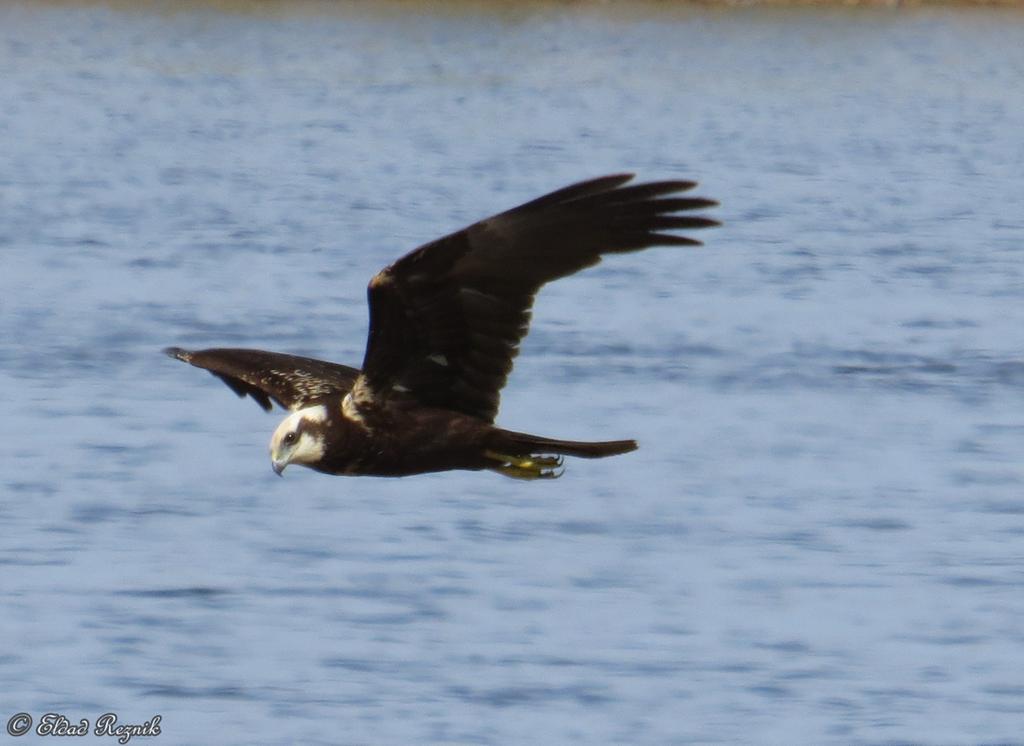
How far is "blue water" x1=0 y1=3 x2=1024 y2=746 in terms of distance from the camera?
7.79 metres

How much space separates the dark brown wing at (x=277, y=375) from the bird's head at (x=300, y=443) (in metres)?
0.24

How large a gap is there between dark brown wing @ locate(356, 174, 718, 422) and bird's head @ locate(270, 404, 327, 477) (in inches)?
7.0

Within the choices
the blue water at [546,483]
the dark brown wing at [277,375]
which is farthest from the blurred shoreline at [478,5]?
the dark brown wing at [277,375]

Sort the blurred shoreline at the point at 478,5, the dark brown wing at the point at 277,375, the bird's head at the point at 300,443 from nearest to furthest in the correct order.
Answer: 1. the bird's head at the point at 300,443
2. the dark brown wing at the point at 277,375
3. the blurred shoreline at the point at 478,5

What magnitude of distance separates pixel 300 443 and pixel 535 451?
734 millimetres

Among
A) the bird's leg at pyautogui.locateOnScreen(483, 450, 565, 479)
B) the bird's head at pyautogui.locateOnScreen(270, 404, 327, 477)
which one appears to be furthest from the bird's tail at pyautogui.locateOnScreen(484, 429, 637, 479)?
the bird's head at pyautogui.locateOnScreen(270, 404, 327, 477)

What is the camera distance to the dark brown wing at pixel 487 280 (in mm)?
6367

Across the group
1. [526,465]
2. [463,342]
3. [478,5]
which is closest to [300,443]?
[463,342]

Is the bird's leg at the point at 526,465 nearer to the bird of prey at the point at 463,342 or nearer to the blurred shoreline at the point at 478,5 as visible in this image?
the bird of prey at the point at 463,342

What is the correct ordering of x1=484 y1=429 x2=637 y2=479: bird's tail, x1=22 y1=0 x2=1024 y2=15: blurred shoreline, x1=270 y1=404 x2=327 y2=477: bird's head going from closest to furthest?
x1=484 y1=429 x2=637 y2=479: bird's tail < x1=270 y1=404 x2=327 y2=477: bird's head < x1=22 y1=0 x2=1024 y2=15: blurred shoreline

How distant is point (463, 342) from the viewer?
22.1ft

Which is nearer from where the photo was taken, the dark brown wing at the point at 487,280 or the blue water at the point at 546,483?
the dark brown wing at the point at 487,280

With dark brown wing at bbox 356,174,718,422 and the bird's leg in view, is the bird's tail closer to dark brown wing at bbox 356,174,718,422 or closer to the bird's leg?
the bird's leg

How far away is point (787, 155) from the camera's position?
2395cm
